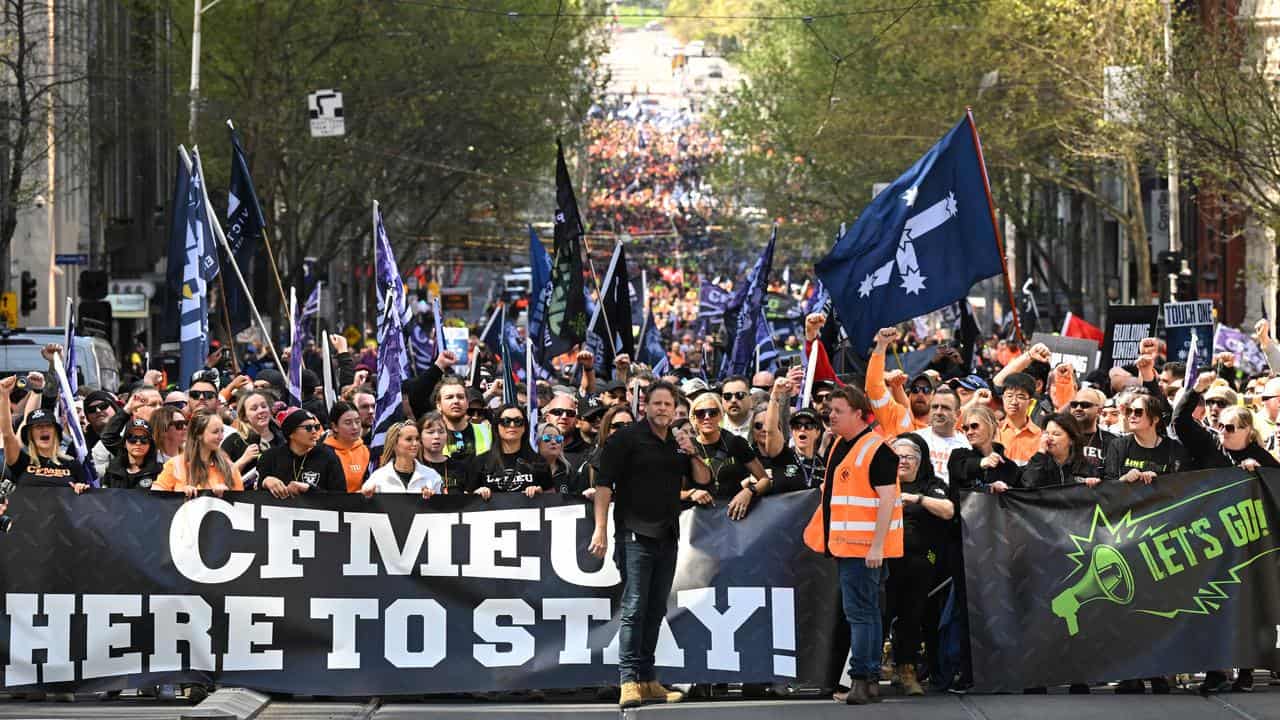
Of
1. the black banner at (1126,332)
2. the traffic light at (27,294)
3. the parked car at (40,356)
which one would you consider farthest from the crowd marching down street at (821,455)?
the traffic light at (27,294)

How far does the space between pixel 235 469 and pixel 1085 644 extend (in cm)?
462

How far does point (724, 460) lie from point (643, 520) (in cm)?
87

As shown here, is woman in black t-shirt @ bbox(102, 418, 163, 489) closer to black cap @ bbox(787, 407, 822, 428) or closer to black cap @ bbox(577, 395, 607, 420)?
black cap @ bbox(577, 395, 607, 420)

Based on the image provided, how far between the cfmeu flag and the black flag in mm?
5853

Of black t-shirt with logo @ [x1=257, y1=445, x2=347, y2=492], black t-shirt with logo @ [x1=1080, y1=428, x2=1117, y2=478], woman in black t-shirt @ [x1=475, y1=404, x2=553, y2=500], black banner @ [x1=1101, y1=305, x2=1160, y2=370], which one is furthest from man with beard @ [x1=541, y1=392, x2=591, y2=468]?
black banner @ [x1=1101, y1=305, x2=1160, y2=370]

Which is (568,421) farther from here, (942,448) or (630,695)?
(630,695)

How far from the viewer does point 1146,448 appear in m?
11.6

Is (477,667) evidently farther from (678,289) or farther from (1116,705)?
(678,289)

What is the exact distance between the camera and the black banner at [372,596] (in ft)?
36.7

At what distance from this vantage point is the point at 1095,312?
201ft

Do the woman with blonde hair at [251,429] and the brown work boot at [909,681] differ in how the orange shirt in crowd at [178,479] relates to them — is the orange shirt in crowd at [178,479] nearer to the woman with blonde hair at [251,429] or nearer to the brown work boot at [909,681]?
the woman with blonde hair at [251,429]

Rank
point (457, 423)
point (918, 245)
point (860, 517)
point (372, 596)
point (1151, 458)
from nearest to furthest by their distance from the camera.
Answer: point (860, 517)
point (372, 596)
point (1151, 458)
point (457, 423)
point (918, 245)

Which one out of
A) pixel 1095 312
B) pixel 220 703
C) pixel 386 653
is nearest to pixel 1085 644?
pixel 386 653

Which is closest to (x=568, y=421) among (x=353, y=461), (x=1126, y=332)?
(x=353, y=461)
